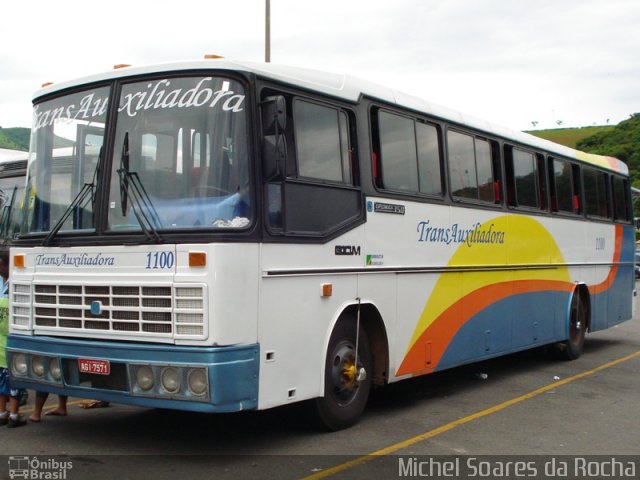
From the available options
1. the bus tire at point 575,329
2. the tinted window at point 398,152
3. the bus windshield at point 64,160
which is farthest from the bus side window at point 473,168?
the bus windshield at point 64,160

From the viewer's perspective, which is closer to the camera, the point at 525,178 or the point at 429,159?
the point at 429,159

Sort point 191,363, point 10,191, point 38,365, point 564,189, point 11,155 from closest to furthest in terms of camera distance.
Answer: point 191,363 → point 38,365 → point 564,189 → point 10,191 → point 11,155

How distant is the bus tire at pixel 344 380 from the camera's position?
735 cm

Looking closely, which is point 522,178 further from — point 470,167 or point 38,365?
point 38,365

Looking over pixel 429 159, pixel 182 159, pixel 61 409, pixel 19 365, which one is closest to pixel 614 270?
pixel 429 159

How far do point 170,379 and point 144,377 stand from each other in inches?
10.0

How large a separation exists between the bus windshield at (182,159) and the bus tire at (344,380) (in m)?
1.76

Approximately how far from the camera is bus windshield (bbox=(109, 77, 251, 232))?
6.36 metres

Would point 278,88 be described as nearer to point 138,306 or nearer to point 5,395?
point 138,306

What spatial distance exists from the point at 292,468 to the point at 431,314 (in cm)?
324

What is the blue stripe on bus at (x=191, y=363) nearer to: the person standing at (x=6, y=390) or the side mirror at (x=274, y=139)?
the person standing at (x=6, y=390)

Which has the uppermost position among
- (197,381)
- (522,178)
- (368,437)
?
(522,178)

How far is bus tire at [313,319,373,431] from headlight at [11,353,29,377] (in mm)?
2588

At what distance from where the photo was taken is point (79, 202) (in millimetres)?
6898
